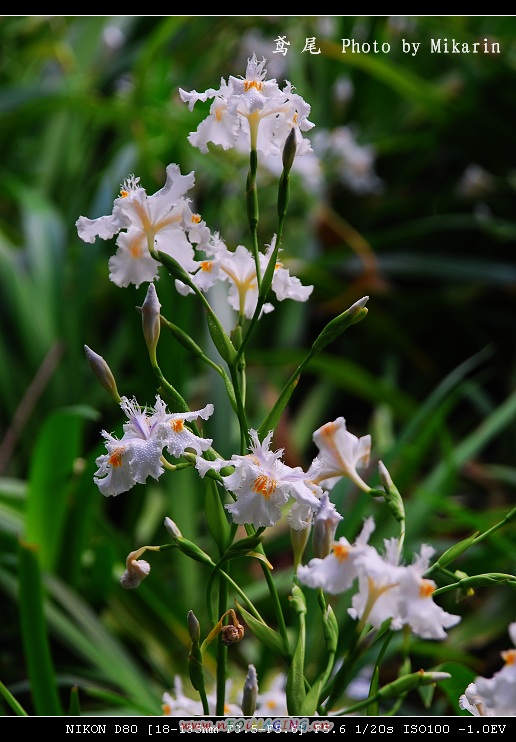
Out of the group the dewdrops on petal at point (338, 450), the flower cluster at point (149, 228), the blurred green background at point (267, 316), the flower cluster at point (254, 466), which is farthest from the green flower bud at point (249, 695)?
the blurred green background at point (267, 316)

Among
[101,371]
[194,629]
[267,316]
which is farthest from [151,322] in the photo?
[267,316]

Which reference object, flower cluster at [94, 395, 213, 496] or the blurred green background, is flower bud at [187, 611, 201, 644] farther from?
the blurred green background

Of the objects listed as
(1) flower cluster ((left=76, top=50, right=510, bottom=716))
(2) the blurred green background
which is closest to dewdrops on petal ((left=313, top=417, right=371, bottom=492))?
(1) flower cluster ((left=76, top=50, right=510, bottom=716))

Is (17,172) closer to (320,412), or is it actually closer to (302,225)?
(302,225)

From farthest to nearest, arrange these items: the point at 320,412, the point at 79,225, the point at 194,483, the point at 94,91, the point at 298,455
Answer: the point at 94,91
the point at 320,412
the point at 298,455
the point at 194,483
the point at 79,225
